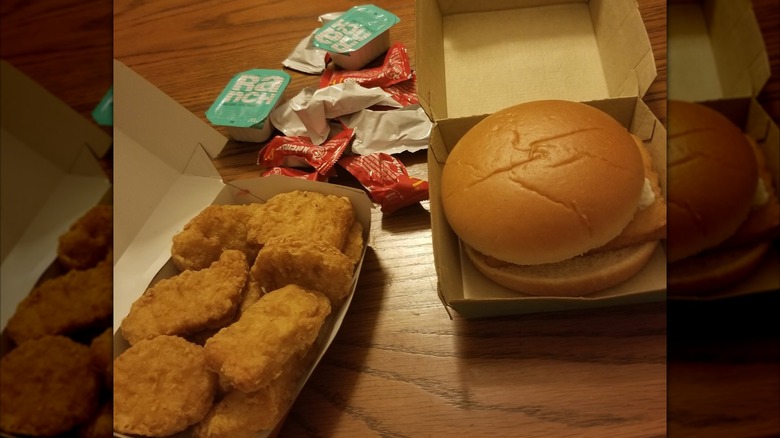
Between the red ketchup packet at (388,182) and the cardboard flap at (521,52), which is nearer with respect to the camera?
the red ketchup packet at (388,182)

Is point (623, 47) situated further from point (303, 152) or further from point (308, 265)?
point (308, 265)

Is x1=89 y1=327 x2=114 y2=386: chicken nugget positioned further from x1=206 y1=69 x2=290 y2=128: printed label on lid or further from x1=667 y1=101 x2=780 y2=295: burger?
x1=206 y1=69 x2=290 y2=128: printed label on lid

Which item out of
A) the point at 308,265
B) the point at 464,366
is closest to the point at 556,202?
the point at 464,366

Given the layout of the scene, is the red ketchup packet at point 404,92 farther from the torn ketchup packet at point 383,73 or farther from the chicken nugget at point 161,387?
the chicken nugget at point 161,387

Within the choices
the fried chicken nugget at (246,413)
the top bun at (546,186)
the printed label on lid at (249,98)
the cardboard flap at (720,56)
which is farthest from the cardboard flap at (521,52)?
the cardboard flap at (720,56)

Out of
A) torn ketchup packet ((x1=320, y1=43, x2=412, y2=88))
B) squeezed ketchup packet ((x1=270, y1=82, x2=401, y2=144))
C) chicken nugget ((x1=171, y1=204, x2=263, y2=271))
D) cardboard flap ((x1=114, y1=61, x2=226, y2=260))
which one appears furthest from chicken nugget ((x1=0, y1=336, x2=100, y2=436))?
torn ketchup packet ((x1=320, y1=43, x2=412, y2=88))

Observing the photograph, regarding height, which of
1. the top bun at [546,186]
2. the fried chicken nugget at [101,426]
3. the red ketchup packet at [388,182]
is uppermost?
the fried chicken nugget at [101,426]
